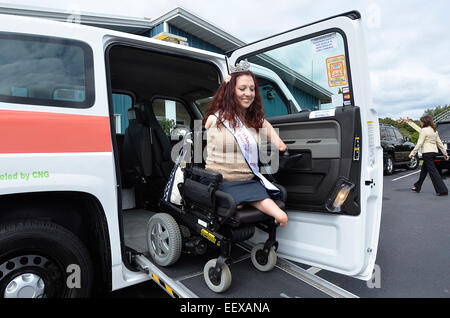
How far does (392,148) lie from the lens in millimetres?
11016

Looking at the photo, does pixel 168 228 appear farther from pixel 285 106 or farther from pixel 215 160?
pixel 285 106

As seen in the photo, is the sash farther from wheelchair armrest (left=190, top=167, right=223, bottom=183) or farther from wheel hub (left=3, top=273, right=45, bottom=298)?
wheel hub (left=3, top=273, right=45, bottom=298)

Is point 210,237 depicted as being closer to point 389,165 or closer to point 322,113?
point 322,113

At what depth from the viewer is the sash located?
2336 millimetres

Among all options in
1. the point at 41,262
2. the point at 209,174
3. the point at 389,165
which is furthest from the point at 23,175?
the point at 389,165

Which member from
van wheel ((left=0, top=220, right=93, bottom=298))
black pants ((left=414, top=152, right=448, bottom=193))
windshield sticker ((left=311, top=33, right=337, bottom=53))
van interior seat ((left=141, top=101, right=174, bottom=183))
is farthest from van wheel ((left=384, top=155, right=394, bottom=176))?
van wheel ((left=0, top=220, right=93, bottom=298))

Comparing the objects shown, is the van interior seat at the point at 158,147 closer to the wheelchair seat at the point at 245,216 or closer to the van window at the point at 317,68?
the van window at the point at 317,68

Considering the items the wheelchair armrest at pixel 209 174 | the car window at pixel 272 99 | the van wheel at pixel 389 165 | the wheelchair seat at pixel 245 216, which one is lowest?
the van wheel at pixel 389 165

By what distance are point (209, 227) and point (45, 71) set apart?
1474 mm

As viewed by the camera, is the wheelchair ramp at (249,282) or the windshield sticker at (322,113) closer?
the wheelchair ramp at (249,282)

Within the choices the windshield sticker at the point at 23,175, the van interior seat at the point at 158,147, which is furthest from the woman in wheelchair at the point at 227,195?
the van interior seat at the point at 158,147

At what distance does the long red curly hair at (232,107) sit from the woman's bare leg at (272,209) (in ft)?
2.00

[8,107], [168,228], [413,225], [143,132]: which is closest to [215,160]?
[168,228]

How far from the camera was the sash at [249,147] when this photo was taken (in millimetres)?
2336
